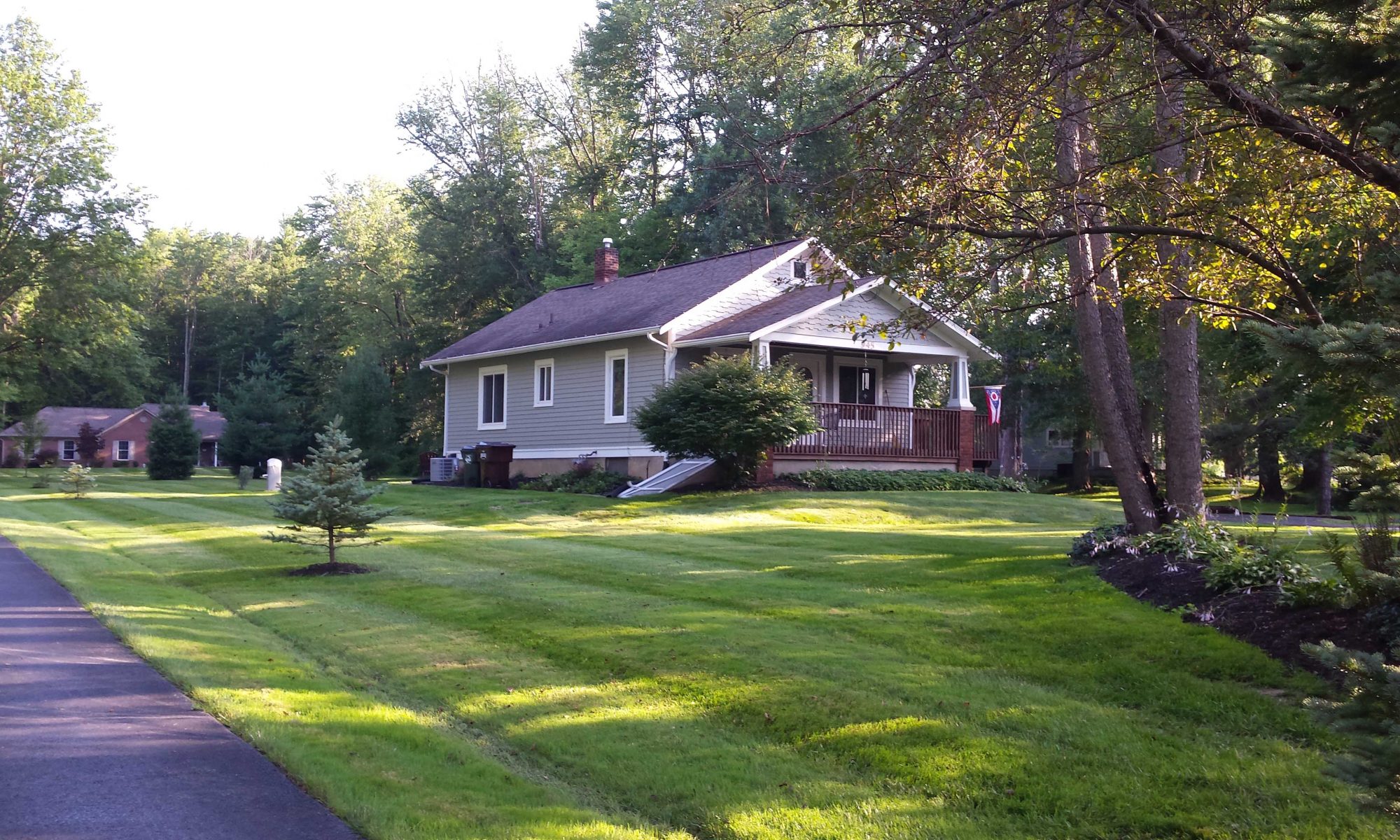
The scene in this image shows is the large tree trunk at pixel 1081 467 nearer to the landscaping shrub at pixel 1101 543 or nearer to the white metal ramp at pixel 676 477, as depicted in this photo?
the white metal ramp at pixel 676 477

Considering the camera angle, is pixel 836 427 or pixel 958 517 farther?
pixel 836 427

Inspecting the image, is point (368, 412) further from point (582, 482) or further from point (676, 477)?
point (676, 477)

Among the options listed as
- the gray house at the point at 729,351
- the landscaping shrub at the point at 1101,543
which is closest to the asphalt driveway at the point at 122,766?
the landscaping shrub at the point at 1101,543

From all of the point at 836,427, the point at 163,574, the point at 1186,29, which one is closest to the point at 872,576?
the point at 1186,29

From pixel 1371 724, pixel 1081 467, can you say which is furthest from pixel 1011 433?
pixel 1371 724

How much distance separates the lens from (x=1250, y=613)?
8.27 metres

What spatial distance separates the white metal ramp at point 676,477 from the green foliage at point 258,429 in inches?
872

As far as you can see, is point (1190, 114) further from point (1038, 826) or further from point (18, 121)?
point (18, 121)

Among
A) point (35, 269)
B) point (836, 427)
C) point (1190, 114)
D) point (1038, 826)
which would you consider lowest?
point (1038, 826)

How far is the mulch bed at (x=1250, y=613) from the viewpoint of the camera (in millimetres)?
7293

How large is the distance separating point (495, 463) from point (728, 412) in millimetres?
9427

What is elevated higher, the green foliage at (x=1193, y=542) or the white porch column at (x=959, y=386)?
the white porch column at (x=959, y=386)

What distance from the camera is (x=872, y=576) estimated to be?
38.3 feet

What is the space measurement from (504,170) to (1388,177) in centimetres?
4777
